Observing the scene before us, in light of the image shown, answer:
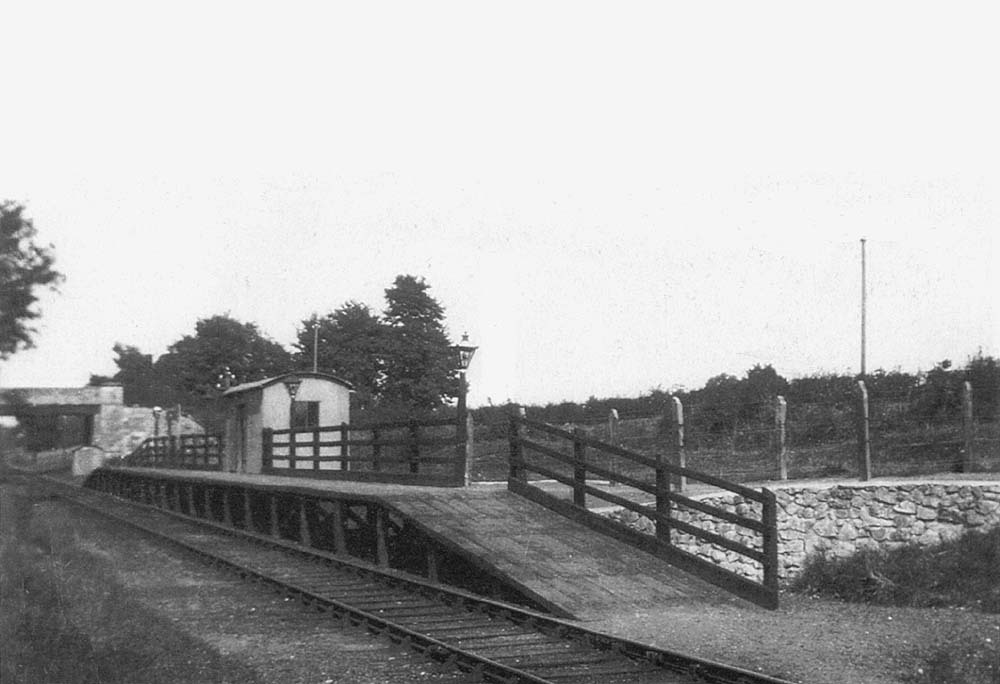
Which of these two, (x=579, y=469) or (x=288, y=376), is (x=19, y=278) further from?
(x=288, y=376)

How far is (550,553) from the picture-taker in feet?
35.3

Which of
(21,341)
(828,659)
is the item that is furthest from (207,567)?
(21,341)

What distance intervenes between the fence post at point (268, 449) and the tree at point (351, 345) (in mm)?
18581

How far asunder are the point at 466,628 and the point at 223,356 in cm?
6155

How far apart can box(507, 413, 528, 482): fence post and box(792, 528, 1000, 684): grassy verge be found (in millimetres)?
3308

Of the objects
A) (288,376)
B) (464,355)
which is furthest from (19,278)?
(288,376)

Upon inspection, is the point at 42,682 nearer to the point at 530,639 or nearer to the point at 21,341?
the point at 21,341

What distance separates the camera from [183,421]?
47.3 m

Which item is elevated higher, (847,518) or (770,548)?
(770,548)

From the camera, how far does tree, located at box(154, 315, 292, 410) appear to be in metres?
66.9

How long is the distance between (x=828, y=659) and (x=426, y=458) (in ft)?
26.5

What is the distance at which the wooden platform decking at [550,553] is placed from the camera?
31.7 ft

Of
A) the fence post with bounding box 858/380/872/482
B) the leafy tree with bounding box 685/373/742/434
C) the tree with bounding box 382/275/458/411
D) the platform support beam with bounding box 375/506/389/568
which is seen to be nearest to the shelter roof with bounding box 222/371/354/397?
the leafy tree with bounding box 685/373/742/434

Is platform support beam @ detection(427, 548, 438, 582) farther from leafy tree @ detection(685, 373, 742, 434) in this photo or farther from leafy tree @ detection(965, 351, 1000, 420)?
leafy tree @ detection(685, 373, 742, 434)
